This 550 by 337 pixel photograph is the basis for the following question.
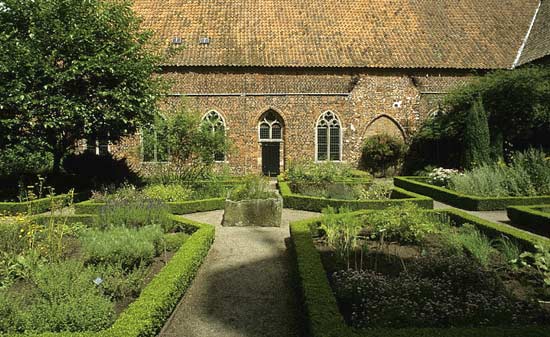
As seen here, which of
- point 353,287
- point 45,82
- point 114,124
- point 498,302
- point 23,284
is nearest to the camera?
point 498,302

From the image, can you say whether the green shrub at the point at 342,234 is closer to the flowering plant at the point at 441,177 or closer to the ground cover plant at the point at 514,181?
the ground cover plant at the point at 514,181

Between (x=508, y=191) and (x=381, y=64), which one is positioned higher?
(x=381, y=64)

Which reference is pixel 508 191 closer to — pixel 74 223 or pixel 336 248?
pixel 336 248

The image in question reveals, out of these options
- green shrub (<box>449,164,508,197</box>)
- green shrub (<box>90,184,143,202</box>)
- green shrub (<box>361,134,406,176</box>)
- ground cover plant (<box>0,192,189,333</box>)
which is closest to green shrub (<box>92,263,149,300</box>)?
A: ground cover plant (<box>0,192,189,333</box>)

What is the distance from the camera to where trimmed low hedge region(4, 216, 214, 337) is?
443 centimetres

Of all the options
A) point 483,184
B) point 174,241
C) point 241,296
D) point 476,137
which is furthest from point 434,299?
point 476,137

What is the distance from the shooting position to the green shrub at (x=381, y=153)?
2298cm

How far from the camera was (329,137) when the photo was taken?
2364 cm

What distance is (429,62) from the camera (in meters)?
23.6

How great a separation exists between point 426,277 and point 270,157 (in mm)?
17882

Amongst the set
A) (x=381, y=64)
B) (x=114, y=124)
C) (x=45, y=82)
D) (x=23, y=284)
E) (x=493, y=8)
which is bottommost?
(x=23, y=284)

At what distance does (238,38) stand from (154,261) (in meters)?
19.0

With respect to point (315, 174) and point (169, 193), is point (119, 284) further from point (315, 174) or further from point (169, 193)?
point (315, 174)

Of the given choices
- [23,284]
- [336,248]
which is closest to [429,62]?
[336,248]
